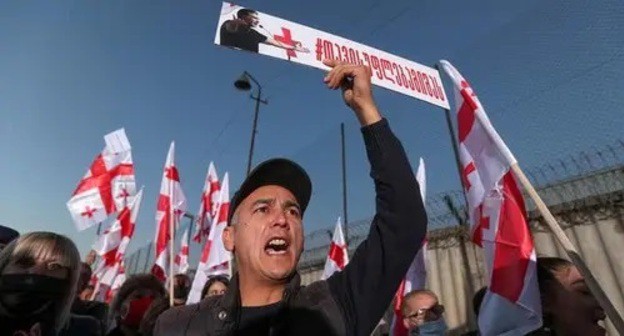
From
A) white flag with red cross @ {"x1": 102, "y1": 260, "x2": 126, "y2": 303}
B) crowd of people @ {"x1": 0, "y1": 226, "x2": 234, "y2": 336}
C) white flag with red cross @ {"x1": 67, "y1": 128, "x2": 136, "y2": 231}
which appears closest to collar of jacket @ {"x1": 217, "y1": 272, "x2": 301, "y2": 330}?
crowd of people @ {"x1": 0, "y1": 226, "x2": 234, "y2": 336}

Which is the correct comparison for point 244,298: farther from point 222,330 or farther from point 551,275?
point 551,275

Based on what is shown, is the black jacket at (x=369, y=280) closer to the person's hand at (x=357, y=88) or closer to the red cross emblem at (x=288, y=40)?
the person's hand at (x=357, y=88)

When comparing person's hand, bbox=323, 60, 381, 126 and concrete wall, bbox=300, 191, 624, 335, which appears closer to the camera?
person's hand, bbox=323, 60, 381, 126

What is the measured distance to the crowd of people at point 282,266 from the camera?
143 centimetres

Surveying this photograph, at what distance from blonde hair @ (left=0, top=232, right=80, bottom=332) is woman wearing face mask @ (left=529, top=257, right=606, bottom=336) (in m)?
2.62

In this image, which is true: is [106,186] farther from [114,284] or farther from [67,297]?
[67,297]

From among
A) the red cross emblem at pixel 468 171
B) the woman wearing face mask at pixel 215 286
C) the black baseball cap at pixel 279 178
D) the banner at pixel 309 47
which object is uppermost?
the banner at pixel 309 47

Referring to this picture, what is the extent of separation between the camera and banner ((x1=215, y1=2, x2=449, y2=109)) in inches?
107

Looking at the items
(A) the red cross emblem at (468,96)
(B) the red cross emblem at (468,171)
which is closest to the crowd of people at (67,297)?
(B) the red cross emblem at (468,171)

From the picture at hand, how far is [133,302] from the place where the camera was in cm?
351

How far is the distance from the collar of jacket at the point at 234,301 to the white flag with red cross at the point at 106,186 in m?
6.59

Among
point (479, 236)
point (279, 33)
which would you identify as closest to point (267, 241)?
point (279, 33)

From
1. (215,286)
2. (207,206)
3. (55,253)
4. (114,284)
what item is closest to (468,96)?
(55,253)

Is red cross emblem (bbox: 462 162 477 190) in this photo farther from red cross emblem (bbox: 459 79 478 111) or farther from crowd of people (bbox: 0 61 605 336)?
crowd of people (bbox: 0 61 605 336)
